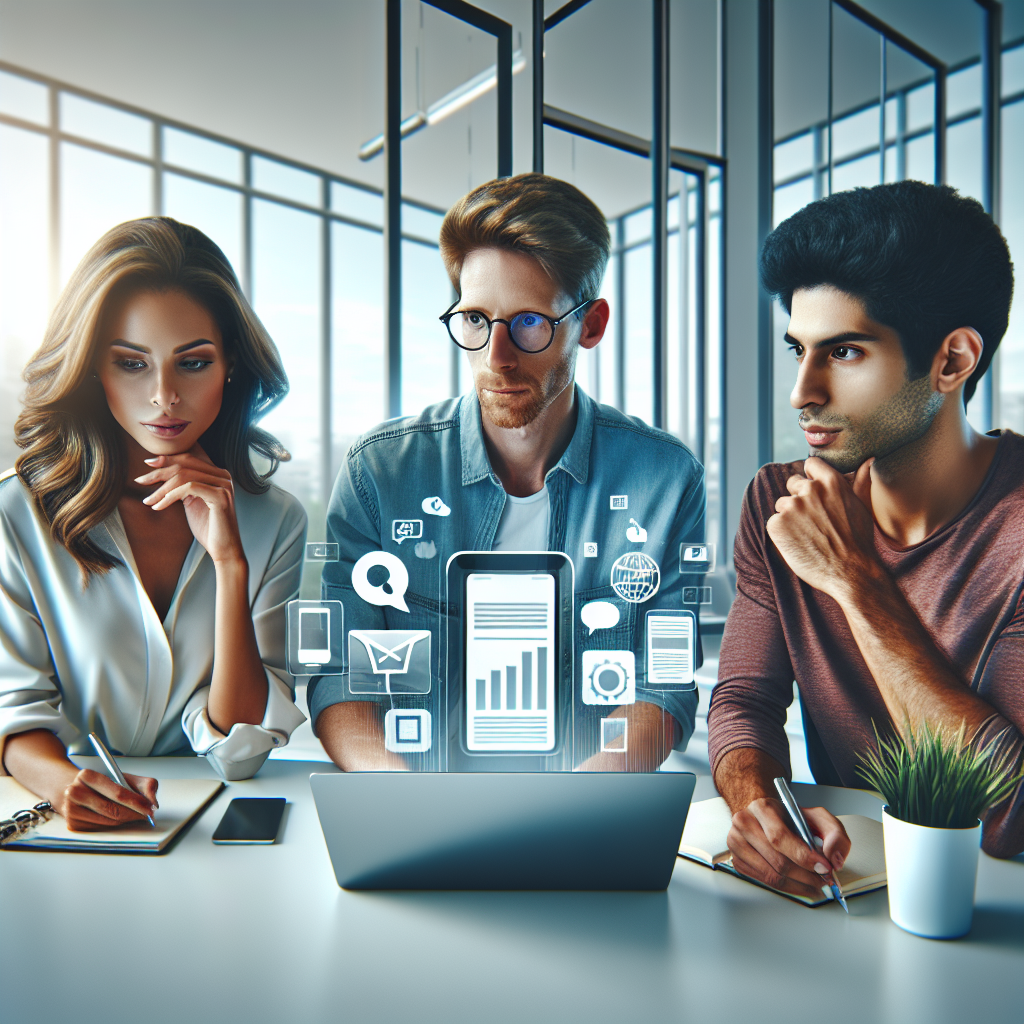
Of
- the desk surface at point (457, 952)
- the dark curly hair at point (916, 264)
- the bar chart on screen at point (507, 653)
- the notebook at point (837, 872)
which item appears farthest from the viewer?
the dark curly hair at point (916, 264)

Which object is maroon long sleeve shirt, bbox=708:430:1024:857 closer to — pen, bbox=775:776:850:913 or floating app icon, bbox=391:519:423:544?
pen, bbox=775:776:850:913

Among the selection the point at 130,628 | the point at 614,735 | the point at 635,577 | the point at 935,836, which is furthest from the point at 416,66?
the point at 935,836

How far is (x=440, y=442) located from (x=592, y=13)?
1101 millimetres

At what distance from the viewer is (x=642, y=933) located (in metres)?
0.78

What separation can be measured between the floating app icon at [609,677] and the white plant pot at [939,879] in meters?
0.51

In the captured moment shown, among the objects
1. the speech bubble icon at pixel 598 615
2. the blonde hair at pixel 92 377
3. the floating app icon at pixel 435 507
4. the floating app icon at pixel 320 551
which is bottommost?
the speech bubble icon at pixel 598 615

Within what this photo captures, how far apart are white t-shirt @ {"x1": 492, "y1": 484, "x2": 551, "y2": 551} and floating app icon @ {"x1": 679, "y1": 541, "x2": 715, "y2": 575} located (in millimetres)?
268

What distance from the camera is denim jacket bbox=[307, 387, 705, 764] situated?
48.8 inches

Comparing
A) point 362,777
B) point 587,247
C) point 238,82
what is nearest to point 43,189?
point 238,82

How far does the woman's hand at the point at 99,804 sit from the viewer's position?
3.32ft

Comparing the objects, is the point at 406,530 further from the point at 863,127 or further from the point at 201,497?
the point at 863,127

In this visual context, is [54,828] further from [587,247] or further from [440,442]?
[587,247]

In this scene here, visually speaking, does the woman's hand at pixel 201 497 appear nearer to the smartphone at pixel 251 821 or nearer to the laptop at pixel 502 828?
the smartphone at pixel 251 821

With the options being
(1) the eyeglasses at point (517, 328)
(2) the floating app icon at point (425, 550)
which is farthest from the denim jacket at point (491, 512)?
(1) the eyeglasses at point (517, 328)
